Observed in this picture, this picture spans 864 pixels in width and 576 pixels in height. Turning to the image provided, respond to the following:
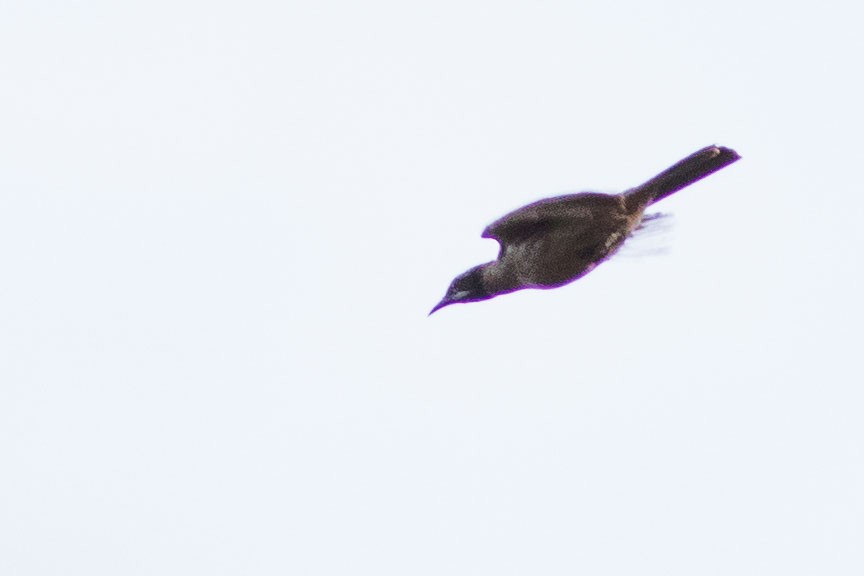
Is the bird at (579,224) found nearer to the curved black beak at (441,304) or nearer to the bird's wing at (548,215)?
the bird's wing at (548,215)

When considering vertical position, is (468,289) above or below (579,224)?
below

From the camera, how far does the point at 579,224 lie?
9.84 meters

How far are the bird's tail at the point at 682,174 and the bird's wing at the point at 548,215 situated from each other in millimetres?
276

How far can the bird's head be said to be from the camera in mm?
11469

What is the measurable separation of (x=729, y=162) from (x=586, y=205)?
1193 mm

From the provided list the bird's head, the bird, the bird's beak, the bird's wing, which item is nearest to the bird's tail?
the bird

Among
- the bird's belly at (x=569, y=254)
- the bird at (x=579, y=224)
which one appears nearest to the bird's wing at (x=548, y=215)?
the bird at (x=579, y=224)

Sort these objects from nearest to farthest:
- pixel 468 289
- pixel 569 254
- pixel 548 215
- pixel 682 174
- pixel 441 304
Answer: pixel 682 174
pixel 548 215
pixel 569 254
pixel 468 289
pixel 441 304

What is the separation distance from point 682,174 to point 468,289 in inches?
111

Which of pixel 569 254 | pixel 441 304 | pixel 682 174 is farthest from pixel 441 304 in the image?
pixel 682 174

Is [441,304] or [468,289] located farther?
[441,304]

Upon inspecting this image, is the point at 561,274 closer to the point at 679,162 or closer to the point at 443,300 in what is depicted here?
the point at 679,162

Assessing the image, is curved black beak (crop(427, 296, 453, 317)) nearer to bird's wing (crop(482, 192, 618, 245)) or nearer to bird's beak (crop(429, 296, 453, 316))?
bird's beak (crop(429, 296, 453, 316))

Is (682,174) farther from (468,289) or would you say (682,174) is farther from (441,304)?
(441,304)
